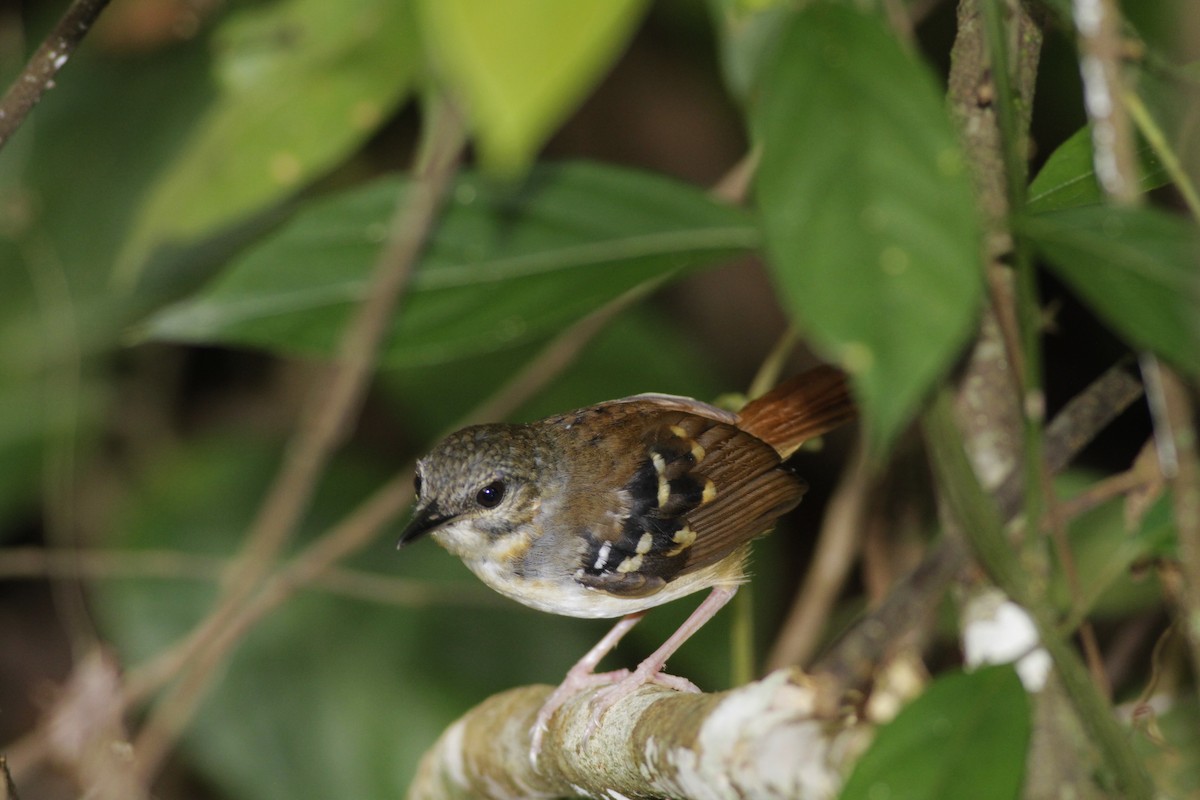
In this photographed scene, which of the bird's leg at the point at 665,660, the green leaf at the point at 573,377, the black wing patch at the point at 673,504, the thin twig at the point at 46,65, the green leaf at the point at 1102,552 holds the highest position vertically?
the thin twig at the point at 46,65

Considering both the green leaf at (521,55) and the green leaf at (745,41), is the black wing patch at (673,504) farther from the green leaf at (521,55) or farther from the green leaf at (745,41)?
the green leaf at (521,55)

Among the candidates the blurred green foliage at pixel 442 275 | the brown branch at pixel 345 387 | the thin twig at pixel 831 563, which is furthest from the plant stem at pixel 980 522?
the thin twig at pixel 831 563

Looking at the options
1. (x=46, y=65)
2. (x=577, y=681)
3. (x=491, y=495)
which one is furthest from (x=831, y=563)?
(x=46, y=65)

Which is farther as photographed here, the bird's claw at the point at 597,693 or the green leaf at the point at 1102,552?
the green leaf at the point at 1102,552

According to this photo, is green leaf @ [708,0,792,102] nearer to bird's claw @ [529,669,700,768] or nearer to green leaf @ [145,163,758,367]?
Answer: green leaf @ [145,163,758,367]

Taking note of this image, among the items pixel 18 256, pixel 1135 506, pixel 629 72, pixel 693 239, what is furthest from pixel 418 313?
pixel 629 72

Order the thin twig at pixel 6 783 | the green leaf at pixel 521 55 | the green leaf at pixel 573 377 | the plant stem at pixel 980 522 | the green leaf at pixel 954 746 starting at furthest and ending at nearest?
the green leaf at pixel 573 377
the plant stem at pixel 980 522
the thin twig at pixel 6 783
the green leaf at pixel 954 746
the green leaf at pixel 521 55
